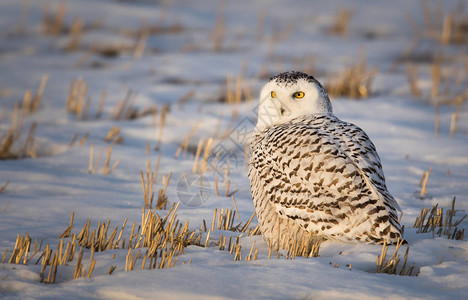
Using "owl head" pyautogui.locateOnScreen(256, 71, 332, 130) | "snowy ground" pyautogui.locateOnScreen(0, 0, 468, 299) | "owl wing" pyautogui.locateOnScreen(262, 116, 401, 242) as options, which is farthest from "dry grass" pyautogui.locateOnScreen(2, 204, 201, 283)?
"owl head" pyautogui.locateOnScreen(256, 71, 332, 130)

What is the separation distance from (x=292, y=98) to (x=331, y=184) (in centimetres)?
105

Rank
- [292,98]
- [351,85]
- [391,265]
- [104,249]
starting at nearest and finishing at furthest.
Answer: [391,265] < [104,249] < [292,98] < [351,85]

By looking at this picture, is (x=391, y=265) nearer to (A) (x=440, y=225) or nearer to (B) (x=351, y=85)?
(A) (x=440, y=225)

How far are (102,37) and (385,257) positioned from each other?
11.8 metres

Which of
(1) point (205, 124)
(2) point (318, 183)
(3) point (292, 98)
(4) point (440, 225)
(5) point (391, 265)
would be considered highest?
(3) point (292, 98)

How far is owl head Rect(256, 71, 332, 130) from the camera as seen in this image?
13.2 feet

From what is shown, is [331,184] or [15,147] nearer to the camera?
[331,184]

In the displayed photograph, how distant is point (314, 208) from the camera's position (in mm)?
3316

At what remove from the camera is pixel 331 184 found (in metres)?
3.28

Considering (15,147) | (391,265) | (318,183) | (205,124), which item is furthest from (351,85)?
(391,265)

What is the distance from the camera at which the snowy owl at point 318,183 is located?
10.6 feet

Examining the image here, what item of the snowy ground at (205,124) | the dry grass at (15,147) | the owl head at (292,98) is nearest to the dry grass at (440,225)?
the snowy ground at (205,124)

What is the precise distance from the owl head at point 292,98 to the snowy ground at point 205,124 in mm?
1079

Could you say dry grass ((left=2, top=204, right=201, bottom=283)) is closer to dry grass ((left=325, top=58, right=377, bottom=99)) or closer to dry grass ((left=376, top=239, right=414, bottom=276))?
dry grass ((left=376, top=239, right=414, bottom=276))
